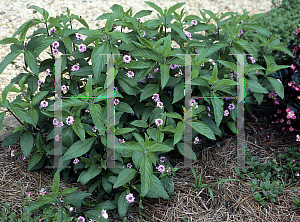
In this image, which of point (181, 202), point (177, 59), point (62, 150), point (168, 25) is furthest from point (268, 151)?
point (62, 150)

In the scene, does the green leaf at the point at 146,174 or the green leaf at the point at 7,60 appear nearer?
the green leaf at the point at 146,174

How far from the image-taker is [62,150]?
6.64 ft

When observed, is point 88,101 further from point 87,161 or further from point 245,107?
point 245,107

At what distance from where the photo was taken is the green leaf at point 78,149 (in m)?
1.83

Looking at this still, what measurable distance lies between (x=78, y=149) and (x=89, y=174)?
0.19 metres

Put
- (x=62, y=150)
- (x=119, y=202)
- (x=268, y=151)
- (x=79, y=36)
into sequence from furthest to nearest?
1. (x=268, y=151)
2. (x=79, y=36)
3. (x=62, y=150)
4. (x=119, y=202)

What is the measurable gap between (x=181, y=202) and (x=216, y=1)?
4875 mm

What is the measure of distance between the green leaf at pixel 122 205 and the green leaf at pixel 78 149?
0.39 meters

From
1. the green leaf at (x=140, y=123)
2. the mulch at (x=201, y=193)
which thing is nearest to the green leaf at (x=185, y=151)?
the mulch at (x=201, y=193)

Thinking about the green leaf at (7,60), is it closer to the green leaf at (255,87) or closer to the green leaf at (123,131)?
the green leaf at (123,131)

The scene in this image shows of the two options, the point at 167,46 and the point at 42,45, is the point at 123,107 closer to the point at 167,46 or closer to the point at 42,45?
the point at 167,46

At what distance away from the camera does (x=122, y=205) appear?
1.87 metres

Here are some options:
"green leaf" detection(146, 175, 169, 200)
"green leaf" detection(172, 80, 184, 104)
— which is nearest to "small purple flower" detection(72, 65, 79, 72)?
"green leaf" detection(172, 80, 184, 104)

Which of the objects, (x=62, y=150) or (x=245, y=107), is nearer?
(x=62, y=150)
